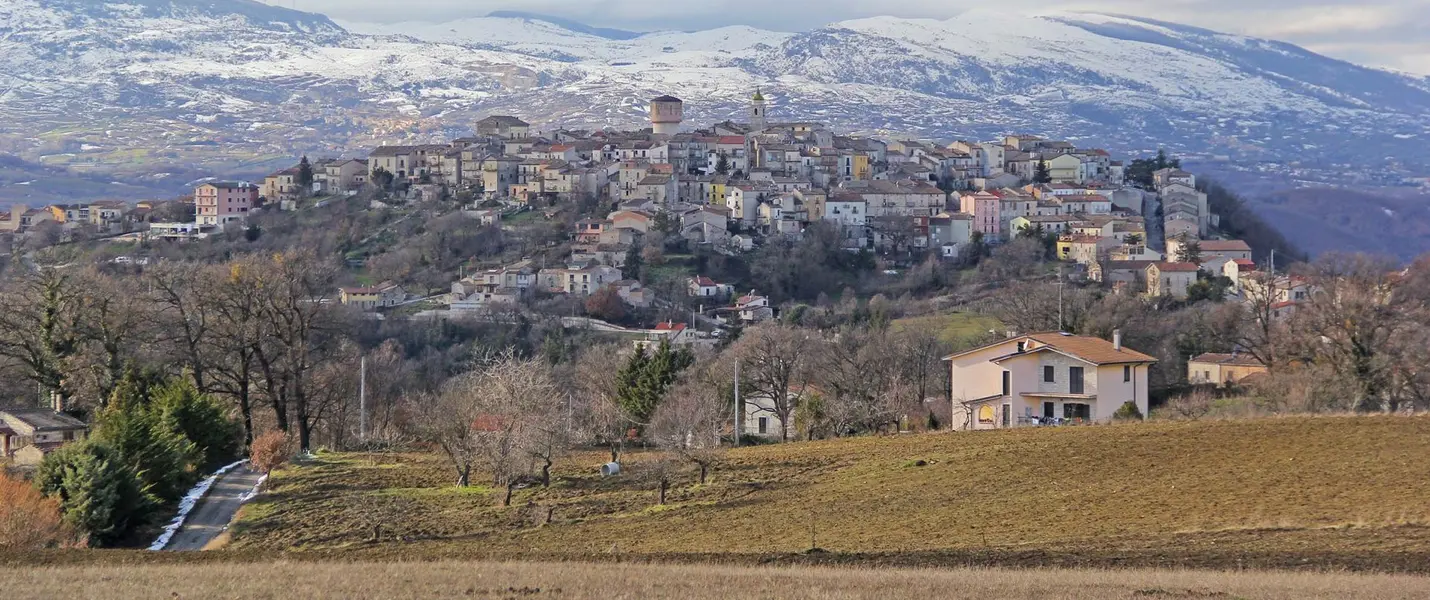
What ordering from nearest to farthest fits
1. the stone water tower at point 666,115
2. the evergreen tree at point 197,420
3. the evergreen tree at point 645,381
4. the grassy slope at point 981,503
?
the grassy slope at point 981,503 → the evergreen tree at point 197,420 → the evergreen tree at point 645,381 → the stone water tower at point 666,115

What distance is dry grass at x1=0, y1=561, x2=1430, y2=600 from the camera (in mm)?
15320

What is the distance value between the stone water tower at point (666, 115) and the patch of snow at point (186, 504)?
8747 centimetres

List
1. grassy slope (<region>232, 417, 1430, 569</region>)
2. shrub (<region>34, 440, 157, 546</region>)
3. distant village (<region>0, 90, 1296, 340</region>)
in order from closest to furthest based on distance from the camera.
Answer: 1. grassy slope (<region>232, 417, 1430, 569</region>)
2. shrub (<region>34, 440, 157, 546</region>)
3. distant village (<region>0, 90, 1296, 340</region>)

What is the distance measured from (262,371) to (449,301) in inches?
1746

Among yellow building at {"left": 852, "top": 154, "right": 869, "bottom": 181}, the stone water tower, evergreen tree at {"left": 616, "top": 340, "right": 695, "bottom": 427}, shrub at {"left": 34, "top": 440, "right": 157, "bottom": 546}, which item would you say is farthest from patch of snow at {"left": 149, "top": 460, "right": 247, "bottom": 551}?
the stone water tower

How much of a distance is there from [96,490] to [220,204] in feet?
286

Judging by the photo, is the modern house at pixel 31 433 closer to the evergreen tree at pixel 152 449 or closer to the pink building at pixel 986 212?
the evergreen tree at pixel 152 449

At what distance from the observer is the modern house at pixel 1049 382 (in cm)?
3662

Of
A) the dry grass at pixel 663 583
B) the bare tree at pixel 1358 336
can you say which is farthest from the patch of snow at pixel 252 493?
the bare tree at pixel 1358 336

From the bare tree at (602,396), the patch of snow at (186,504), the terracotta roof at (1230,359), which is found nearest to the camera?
the patch of snow at (186,504)

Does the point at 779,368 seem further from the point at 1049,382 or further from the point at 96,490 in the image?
the point at 96,490

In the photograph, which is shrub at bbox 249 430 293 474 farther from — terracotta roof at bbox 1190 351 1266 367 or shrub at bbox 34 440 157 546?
terracotta roof at bbox 1190 351 1266 367

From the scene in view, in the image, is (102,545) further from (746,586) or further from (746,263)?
(746,263)

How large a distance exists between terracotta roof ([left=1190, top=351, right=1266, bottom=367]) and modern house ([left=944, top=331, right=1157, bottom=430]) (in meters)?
14.0
